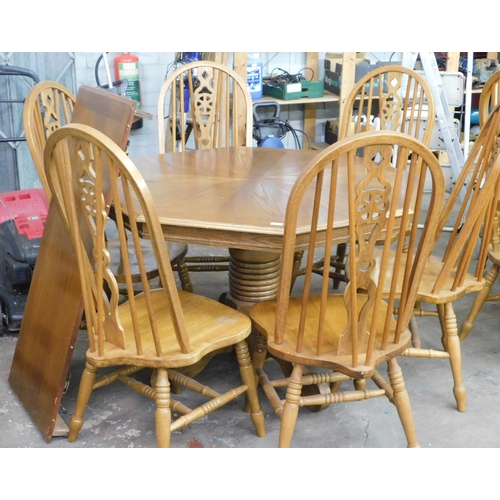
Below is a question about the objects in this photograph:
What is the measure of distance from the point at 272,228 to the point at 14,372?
4.10ft

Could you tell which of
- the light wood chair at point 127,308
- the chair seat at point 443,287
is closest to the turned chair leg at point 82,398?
the light wood chair at point 127,308

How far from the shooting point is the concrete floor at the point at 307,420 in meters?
2.23

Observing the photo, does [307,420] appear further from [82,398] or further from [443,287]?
[82,398]

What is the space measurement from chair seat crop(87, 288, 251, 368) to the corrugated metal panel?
→ 2399mm

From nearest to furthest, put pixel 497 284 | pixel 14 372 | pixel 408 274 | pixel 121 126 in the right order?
pixel 408 274
pixel 121 126
pixel 14 372
pixel 497 284

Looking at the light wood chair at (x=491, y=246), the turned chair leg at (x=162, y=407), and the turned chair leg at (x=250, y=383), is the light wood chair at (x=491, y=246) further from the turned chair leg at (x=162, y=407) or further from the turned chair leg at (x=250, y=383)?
the turned chair leg at (x=162, y=407)

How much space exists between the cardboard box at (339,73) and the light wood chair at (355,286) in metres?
2.70

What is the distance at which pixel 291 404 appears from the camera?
6.30 feet

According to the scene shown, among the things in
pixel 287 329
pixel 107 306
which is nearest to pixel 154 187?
pixel 107 306

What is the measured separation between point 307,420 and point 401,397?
0.48 meters

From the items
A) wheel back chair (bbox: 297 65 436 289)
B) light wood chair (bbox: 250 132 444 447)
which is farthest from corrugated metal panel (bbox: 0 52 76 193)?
light wood chair (bbox: 250 132 444 447)

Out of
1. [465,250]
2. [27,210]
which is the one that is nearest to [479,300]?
[465,250]

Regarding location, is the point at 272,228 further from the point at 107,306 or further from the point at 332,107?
the point at 332,107
